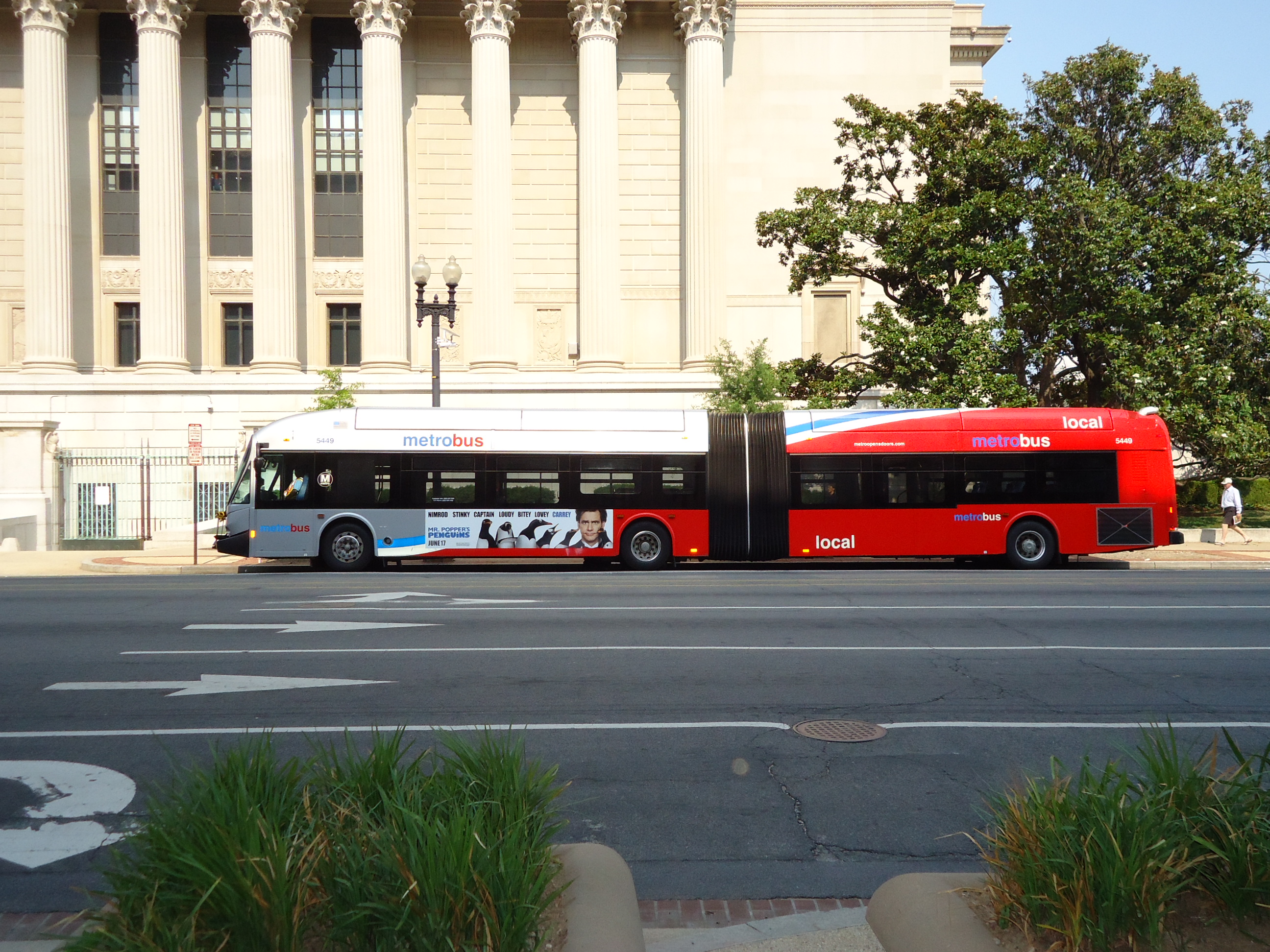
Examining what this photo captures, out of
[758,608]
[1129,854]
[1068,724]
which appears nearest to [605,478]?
[758,608]

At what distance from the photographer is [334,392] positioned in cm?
3216

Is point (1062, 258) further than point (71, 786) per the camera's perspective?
Yes

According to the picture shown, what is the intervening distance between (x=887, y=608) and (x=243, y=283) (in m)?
32.0

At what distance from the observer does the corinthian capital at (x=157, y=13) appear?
117 ft

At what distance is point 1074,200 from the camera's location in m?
26.1

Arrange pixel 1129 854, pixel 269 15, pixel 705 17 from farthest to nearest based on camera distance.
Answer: pixel 705 17
pixel 269 15
pixel 1129 854

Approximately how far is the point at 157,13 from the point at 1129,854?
40.7 meters

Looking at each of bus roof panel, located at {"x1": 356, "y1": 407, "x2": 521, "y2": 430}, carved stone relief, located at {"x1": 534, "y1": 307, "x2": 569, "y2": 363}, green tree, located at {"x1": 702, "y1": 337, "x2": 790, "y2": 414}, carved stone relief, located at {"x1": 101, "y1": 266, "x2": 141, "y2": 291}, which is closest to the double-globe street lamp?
bus roof panel, located at {"x1": 356, "y1": 407, "x2": 521, "y2": 430}

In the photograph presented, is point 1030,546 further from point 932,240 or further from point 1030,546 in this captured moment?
point 932,240

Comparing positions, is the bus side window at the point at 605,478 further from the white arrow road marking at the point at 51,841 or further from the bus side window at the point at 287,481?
the white arrow road marking at the point at 51,841

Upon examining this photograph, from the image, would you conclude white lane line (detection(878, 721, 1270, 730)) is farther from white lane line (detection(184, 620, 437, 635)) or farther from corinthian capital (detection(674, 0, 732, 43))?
corinthian capital (detection(674, 0, 732, 43))

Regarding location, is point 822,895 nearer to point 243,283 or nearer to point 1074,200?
point 1074,200

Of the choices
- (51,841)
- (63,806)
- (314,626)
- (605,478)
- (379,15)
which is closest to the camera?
(51,841)

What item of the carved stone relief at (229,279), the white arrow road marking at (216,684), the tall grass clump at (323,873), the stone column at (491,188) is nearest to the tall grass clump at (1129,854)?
the tall grass clump at (323,873)
